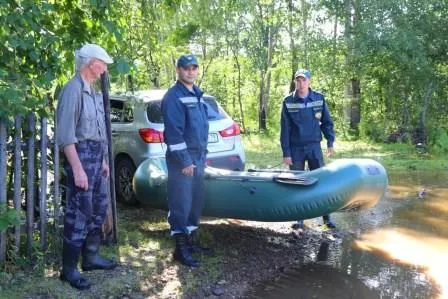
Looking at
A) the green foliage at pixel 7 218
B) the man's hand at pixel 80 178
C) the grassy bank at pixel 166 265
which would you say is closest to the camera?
the green foliage at pixel 7 218

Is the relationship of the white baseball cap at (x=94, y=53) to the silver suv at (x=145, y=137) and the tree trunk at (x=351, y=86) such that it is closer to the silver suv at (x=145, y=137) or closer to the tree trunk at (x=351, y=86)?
the silver suv at (x=145, y=137)

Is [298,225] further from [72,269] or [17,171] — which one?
[17,171]

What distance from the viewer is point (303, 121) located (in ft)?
18.2

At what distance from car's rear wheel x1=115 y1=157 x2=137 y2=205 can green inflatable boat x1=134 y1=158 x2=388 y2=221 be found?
73.7 inches

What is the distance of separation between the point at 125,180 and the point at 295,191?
2951 mm

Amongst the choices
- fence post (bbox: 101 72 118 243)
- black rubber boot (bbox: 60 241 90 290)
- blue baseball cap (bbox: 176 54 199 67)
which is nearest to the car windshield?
fence post (bbox: 101 72 118 243)

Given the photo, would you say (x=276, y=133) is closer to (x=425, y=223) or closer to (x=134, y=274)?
(x=425, y=223)

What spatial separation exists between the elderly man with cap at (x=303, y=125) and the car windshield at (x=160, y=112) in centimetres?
136

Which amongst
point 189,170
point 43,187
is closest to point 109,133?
point 43,187

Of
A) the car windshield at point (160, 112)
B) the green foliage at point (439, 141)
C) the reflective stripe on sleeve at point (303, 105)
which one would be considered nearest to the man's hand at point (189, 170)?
the reflective stripe on sleeve at point (303, 105)

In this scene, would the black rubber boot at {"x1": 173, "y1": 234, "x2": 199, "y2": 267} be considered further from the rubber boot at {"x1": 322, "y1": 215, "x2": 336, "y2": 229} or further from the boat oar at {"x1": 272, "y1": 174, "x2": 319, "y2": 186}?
the rubber boot at {"x1": 322, "y1": 215, "x2": 336, "y2": 229}

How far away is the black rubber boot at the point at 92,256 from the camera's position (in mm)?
4133

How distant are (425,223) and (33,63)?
Result: 4.76 m

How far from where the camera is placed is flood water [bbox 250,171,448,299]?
13.6 ft
